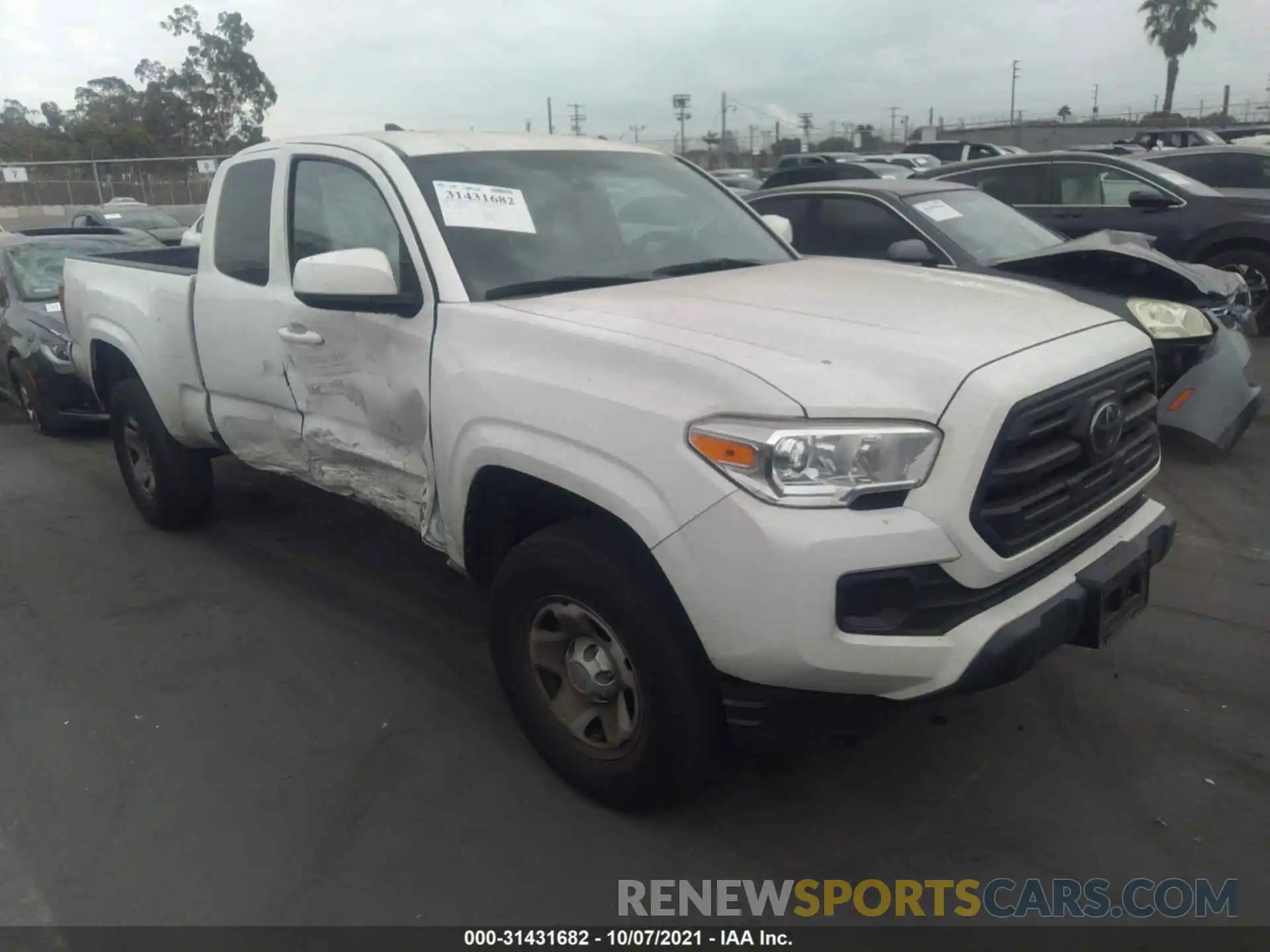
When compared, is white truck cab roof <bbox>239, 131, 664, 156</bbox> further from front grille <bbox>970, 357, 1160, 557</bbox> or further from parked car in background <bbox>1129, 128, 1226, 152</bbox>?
parked car in background <bbox>1129, 128, 1226, 152</bbox>

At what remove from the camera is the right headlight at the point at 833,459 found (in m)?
2.39

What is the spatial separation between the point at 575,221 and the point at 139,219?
17.5m

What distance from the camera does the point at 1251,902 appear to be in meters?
2.60

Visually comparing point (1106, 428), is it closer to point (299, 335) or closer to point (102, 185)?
point (299, 335)

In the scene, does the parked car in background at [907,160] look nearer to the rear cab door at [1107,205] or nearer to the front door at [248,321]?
the rear cab door at [1107,205]

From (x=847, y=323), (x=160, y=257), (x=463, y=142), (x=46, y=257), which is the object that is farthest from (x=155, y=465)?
(x=46, y=257)

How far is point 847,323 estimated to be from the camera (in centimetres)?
A: 281

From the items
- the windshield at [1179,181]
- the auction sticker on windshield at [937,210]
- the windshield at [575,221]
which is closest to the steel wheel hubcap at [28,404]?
the windshield at [575,221]

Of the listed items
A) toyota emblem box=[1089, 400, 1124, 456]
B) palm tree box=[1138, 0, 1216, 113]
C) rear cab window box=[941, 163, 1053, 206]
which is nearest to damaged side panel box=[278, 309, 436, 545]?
toyota emblem box=[1089, 400, 1124, 456]

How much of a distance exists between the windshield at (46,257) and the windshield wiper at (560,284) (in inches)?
243

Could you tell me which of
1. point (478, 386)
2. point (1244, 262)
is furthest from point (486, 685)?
point (1244, 262)

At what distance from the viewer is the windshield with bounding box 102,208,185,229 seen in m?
17.8

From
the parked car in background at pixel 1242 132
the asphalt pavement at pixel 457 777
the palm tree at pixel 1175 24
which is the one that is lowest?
the asphalt pavement at pixel 457 777

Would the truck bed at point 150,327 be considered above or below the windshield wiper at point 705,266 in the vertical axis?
below
